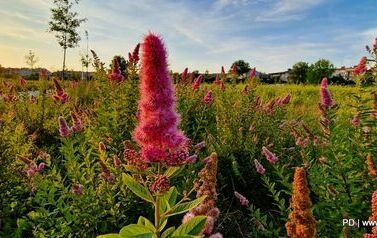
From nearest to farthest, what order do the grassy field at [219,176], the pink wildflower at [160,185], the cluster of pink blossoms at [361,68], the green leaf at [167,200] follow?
the pink wildflower at [160,185] → the green leaf at [167,200] → the grassy field at [219,176] → the cluster of pink blossoms at [361,68]

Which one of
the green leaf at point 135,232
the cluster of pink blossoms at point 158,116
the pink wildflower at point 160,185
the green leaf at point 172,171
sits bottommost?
the green leaf at point 135,232

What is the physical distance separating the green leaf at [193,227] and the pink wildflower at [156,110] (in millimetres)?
235

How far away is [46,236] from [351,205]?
6.50 feet

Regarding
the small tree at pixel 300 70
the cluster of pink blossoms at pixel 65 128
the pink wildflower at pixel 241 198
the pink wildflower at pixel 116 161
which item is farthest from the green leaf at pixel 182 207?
the small tree at pixel 300 70

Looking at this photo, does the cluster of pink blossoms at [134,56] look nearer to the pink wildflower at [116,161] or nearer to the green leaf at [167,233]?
the pink wildflower at [116,161]

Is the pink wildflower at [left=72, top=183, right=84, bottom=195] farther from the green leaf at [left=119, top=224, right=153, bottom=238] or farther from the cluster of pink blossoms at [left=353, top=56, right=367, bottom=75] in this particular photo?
the cluster of pink blossoms at [left=353, top=56, right=367, bottom=75]

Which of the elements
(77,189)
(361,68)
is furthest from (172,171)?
(361,68)

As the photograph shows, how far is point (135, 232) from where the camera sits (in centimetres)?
151

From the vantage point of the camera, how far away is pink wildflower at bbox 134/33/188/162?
1.50 m

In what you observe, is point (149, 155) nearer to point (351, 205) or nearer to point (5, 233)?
point (351, 205)

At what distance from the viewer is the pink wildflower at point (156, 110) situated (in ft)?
4.91

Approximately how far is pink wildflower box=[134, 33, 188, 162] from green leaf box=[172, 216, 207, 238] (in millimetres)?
235

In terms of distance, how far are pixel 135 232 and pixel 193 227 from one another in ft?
0.63

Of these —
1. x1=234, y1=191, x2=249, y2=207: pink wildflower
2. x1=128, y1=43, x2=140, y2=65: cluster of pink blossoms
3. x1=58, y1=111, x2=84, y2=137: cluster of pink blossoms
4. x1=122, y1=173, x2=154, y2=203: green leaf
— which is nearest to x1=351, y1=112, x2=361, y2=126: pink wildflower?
x1=234, y1=191, x2=249, y2=207: pink wildflower
